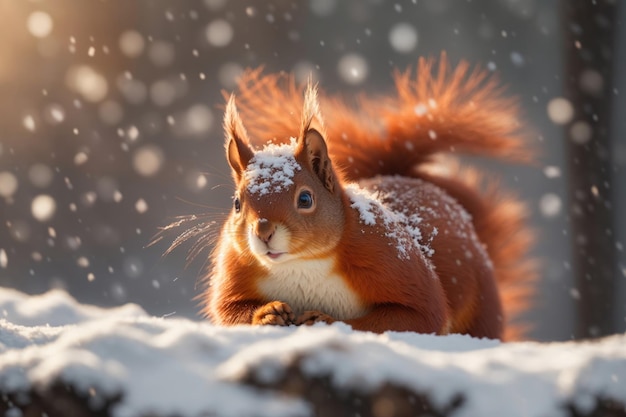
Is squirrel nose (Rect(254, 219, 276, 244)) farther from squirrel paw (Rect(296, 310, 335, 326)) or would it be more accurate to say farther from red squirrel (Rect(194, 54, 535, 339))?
squirrel paw (Rect(296, 310, 335, 326))

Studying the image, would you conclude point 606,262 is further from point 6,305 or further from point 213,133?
point 6,305

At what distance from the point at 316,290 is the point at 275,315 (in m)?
0.07

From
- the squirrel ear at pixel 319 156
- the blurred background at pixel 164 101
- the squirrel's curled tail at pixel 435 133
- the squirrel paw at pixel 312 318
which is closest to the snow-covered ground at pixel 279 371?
the squirrel paw at pixel 312 318

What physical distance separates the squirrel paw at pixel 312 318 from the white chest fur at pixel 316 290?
0.05 meters

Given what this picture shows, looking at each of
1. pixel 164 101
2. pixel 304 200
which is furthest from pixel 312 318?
pixel 164 101

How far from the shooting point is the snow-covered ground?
674 millimetres

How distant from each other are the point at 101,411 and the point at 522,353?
41cm

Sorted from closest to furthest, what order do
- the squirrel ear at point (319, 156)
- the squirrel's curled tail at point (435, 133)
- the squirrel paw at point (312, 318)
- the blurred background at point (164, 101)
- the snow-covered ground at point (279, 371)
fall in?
1. the snow-covered ground at point (279, 371)
2. the squirrel paw at point (312, 318)
3. the squirrel ear at point (319, 156)
4. the squirrel's curled tail at point (435, 133)
5. the blurred background at point (164, 101)

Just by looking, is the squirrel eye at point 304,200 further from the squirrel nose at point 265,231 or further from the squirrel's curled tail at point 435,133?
the squirrel's curled tail at point 435,133

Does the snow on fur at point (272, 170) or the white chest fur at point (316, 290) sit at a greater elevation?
the snow on fur at point (272, 170)

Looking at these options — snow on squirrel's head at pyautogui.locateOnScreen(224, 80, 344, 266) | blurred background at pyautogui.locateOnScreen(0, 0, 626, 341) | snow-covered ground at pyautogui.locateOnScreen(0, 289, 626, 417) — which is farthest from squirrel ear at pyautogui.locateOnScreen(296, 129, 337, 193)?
blurred background at pyautogui.locateOnScreen(0, 0, 626, 341)

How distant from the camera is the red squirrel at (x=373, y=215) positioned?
3.37 feet

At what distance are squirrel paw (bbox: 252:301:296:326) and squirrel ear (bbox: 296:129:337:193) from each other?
0.60 feet

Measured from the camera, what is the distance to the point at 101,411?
2.26ft
